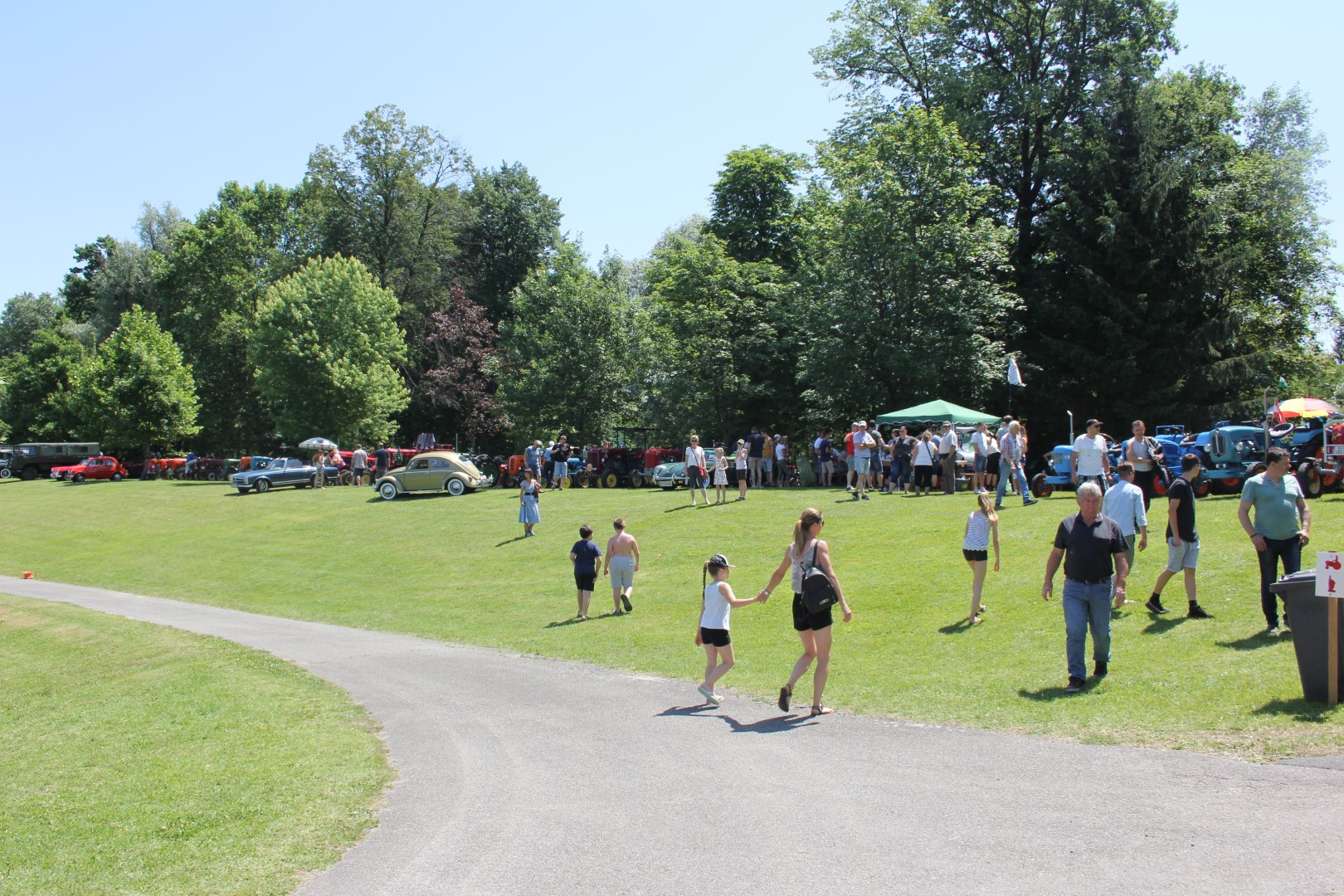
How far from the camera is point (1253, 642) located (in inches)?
438

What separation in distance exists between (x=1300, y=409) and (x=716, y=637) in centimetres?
2456

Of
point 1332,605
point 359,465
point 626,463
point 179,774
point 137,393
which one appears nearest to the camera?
point 1332,605

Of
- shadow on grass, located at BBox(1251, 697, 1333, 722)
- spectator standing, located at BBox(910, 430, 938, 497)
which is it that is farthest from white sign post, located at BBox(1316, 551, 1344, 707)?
spectator standing, located at BBox(910, 430, 938, 497)

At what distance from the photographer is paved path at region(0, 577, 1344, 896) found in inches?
234

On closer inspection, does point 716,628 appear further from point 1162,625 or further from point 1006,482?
point 1006,482

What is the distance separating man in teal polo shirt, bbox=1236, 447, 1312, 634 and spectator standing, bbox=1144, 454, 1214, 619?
0.90 meters

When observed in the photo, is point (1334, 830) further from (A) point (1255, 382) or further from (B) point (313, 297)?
(B) point (313, 297)

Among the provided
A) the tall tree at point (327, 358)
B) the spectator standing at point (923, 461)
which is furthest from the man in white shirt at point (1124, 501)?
the tall tree at point (327, 358)

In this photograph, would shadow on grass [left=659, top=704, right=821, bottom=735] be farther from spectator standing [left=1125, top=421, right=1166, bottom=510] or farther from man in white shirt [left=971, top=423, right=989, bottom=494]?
man in white shirt [left=971, top=423, right=989, bottom=494]

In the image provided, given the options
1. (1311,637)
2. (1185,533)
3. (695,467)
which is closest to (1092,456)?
(1185,533)

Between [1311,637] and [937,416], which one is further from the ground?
[937,416]

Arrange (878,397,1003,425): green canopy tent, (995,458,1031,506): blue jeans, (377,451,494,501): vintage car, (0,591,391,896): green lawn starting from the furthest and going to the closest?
(377,451,494,501): vintage car → (878,397,1003,425): green canopy tent → (995,458,1031,506): blue jeans → (0,591,391,896): green lawn

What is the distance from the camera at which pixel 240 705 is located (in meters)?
12.4

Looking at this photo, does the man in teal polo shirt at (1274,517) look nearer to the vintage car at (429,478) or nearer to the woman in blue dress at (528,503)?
the woman in blue dress at (528,503)
